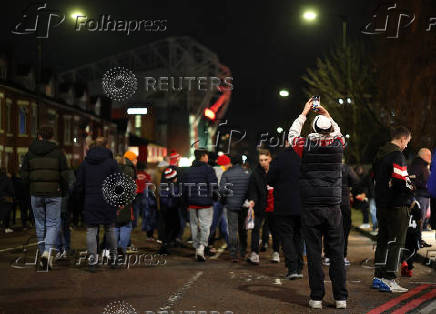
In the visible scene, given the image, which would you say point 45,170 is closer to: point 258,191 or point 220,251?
point 258,191

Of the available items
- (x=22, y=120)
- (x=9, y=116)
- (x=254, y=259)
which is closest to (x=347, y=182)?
(x=254, y=259)

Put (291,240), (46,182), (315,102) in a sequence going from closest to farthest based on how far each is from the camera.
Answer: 1. (315,102)
2. (291,240)
3. (46,182)

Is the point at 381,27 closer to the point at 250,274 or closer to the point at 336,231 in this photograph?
the point at 250,274

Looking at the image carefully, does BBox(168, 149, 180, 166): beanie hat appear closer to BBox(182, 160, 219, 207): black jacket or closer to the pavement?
BBox(182, 160, 219, 207): black jacket

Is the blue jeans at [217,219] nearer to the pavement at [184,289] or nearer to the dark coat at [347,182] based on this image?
the pavement at [184,289]

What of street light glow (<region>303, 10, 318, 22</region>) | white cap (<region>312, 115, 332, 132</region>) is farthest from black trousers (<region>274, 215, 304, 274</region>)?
street light glow (<region>303, 10, 318, 22</region>)

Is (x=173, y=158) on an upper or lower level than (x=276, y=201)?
upper

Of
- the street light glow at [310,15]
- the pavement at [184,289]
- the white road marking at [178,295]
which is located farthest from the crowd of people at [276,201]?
the street light glow at [310,15]

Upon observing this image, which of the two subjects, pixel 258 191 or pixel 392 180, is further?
pixel 258 191

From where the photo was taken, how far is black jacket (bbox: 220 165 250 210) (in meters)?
11.6

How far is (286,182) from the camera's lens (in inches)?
375

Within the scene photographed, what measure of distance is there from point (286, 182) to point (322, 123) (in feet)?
8.28

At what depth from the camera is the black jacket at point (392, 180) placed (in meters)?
8.12

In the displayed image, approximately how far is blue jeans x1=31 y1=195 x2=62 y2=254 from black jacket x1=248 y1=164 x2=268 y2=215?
3.29 metres
